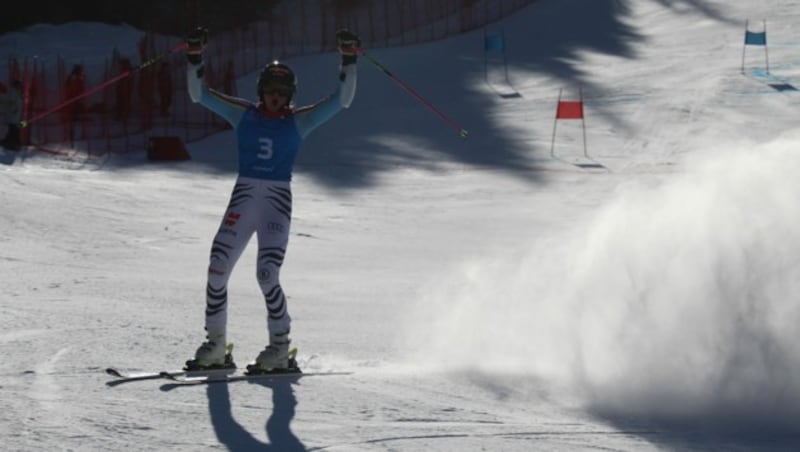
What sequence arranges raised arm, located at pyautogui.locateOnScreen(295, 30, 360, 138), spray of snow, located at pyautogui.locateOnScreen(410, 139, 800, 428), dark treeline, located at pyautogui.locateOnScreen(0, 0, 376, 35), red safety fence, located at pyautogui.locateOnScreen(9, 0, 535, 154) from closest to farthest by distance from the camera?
spray of snow, located at pyautogui.locateOnScreen(410, 139, 800, 428)
raised arm, located at pyautogui.locateOnScreen(295, 30, 360, 138)
red safety fence, located at pyautogui.locateOnScreen(9, 0, 535, 154)
dark treeline, located at pyautogui.locateOnScreen(0, 0, 376, 35)

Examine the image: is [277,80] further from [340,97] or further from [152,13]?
[152,13]

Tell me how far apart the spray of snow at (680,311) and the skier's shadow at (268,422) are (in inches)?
59.2

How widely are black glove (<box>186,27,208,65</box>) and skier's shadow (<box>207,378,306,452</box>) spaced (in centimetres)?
190

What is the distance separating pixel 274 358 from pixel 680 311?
7.47 feet

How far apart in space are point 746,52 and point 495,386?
2934 centimetres

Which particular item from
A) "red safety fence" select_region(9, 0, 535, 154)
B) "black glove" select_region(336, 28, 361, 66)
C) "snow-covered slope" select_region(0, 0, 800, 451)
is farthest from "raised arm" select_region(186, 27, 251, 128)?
"red safety fence" select_region(9, 0, 535, 154)

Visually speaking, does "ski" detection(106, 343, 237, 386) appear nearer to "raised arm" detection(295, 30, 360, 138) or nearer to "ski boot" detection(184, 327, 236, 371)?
"ski boot" detection(184, 327, 236, 371)

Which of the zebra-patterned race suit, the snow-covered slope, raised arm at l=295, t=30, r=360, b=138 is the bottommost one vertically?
the snow-covered slope

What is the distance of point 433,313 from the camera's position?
1125cm

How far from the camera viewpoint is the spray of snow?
7570 mm

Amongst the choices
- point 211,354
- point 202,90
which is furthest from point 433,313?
point 202,90

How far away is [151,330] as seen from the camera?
32.3ft

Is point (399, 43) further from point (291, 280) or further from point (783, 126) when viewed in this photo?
point (291, 280)

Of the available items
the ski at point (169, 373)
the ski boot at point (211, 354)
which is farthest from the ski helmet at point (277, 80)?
the ski at point (169, 373)
